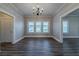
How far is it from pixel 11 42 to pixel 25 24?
4343 millimetres

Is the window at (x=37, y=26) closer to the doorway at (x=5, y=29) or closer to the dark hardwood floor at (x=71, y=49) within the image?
the doorway at (x=5, y=29)

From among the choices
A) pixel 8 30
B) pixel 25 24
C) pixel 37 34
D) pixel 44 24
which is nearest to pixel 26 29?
pixel 25 24

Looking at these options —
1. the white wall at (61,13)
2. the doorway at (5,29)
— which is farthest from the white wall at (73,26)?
the doorway at (5,29)

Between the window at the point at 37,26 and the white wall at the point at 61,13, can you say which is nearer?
the white wall at the point at 61,13

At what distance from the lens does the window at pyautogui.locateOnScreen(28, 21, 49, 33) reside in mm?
11212

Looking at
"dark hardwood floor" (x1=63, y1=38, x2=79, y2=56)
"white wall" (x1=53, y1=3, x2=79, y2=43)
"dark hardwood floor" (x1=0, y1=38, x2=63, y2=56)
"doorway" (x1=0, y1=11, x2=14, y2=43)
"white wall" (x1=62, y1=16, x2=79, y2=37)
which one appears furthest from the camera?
"white wall" (x1=62, y1=16, x2=79, y2=37)

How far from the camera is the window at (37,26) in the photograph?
36.8ft

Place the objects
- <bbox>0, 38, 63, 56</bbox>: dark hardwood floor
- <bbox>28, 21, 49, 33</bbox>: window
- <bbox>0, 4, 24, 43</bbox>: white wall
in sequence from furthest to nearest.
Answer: <bbox>28, 21, 49, 33</bbox>: window
<bbox>0, 4, 24, 43</bbox>: white wall
<bbox>0, 38, 63, 56</bbox>: dark hardwood floor

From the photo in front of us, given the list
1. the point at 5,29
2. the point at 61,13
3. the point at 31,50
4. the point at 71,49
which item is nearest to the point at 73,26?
the point at 61,13

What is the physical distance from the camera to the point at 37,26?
11.3 m

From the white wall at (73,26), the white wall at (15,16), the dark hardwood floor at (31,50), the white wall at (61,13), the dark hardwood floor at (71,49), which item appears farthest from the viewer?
the white wall at (73,26)

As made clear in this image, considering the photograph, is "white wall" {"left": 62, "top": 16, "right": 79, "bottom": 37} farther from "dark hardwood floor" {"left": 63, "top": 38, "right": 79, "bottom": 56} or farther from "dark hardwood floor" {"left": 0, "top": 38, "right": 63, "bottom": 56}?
"dark hardwood floor" {"left": 0, "top": 38, "right": 63, "bottom": 56}

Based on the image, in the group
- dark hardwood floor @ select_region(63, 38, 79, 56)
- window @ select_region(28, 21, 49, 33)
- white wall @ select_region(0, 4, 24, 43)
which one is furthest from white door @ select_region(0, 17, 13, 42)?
window @ select_region(28, 21, 49, 33)

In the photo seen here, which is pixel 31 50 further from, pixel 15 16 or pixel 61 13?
pixel 61 13
